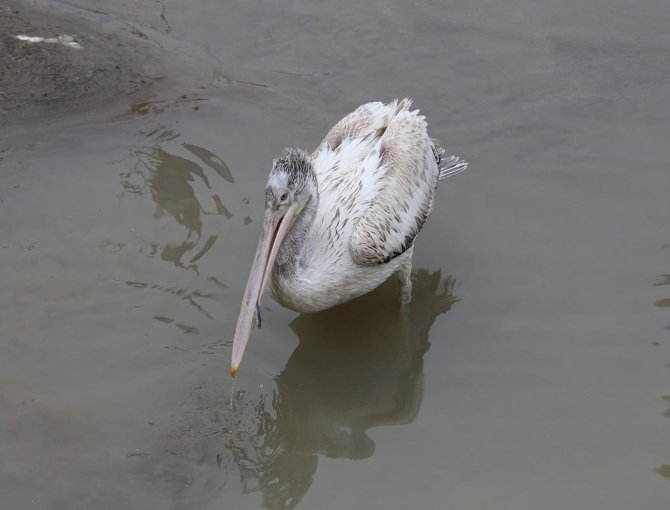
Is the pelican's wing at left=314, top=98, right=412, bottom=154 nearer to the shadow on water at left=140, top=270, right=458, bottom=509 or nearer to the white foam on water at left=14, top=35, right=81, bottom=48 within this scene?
the shadow on water at left=140, top=270, right=458, bottom=509

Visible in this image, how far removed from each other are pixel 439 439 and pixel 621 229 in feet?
6.89

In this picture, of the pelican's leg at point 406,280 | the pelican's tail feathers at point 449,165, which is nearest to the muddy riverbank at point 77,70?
the pelican's tail feathers at point 449,165

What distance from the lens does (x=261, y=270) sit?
465cm

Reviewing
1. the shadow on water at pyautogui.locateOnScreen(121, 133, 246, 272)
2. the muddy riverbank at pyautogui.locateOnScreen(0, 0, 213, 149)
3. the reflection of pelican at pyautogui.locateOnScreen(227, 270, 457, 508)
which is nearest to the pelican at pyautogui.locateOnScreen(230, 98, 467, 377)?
the reflection of pelican at pyautogui.locateOnScreen(227, 270, 457, 508)

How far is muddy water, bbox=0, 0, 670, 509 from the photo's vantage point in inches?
171

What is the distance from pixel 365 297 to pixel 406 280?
32 cm

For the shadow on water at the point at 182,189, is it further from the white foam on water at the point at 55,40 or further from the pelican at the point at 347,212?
the white foam on water at the point at 55,40

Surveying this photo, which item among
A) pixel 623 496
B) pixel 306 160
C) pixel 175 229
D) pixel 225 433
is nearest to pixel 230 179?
pixel 175 229

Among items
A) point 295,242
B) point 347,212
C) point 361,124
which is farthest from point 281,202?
point 361,124

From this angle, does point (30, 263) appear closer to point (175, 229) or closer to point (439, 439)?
point (175, 229)

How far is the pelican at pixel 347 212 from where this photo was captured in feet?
16.1

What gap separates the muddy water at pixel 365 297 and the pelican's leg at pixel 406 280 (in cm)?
9

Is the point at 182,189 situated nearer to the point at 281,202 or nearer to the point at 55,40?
the point at 281,202

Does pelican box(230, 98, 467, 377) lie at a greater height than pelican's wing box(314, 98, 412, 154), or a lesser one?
lesser
